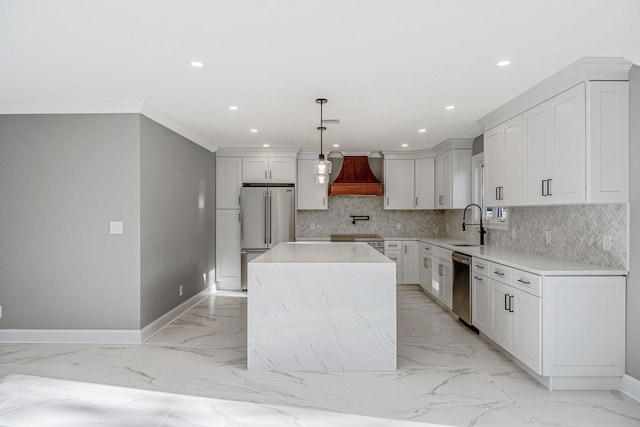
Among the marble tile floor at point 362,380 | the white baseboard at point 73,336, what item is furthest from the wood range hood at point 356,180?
the white baseboard at point 73,336

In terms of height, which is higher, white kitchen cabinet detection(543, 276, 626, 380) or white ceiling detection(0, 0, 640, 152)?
white ceiling detection(0, 0, 640, 152)

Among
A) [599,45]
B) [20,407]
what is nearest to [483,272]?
[599,45]

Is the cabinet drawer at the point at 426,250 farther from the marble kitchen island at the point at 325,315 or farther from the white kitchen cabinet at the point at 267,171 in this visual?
the marble kitchen island at the point at 325,315

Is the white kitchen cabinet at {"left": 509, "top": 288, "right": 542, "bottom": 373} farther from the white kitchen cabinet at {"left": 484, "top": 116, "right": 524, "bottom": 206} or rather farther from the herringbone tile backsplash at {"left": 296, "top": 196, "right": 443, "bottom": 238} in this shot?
the herringbone tile backsplash at {"left": 296, "top": 196, "right": 443, "bottom": 238}

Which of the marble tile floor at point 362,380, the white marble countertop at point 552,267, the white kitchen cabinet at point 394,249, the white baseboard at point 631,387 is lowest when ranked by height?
the marble tile floor at point 362,380

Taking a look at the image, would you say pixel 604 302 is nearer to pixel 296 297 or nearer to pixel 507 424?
pixel 507 424

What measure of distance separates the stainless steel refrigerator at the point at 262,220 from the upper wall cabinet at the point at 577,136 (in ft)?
11.9

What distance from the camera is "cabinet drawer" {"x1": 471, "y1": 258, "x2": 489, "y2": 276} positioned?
3812mm

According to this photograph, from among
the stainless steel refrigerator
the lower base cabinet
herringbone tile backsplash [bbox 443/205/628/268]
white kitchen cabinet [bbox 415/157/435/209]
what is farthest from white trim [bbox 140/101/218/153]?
herringbone tile backsplash [bbox 443/205/628/268]

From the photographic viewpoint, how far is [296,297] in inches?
125

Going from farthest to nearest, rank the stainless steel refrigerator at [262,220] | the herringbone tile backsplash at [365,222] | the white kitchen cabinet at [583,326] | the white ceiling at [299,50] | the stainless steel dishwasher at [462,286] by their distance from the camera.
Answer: the herringbone tile backsplash at [365,222] → the stainless steel refrigerator at [262,220] → the stainless steel dishwasher at [462,286] → the white kitchen cabinet at [583,326] → the white ceiling at [299,50]

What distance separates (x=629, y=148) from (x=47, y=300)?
205 inches

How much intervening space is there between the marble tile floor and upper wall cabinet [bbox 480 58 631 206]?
4.73 ft

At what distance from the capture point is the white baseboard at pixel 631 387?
8.79 ft
